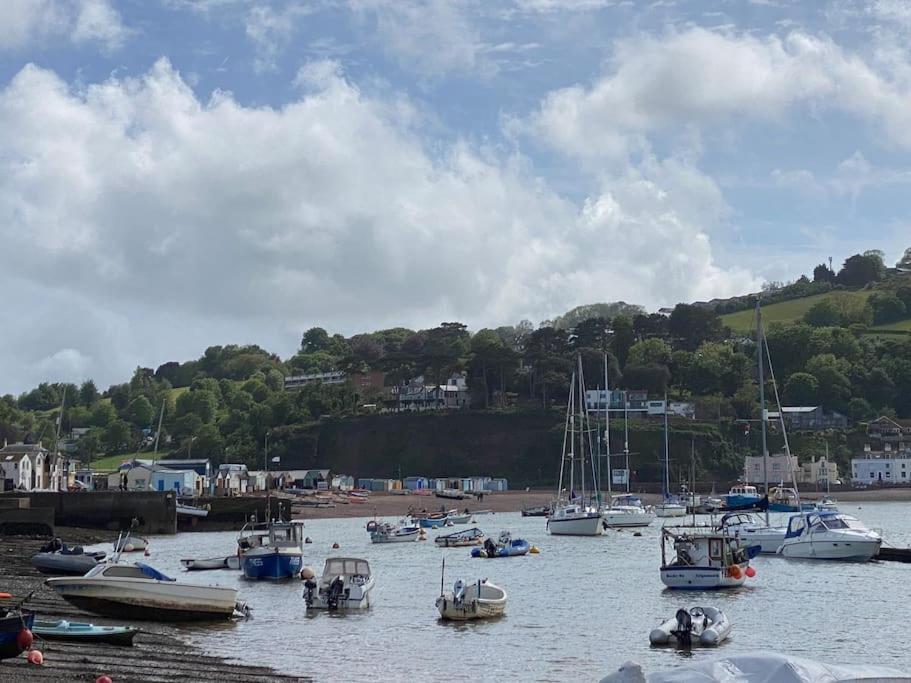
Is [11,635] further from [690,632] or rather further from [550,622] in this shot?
[550,622]

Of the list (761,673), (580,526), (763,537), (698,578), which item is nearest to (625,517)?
(580,526)

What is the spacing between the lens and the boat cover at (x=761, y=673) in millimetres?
17703

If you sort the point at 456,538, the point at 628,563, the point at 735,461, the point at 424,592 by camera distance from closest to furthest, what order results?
the point at 424,592, the point at 628,563, the point at 456,538, the point at 735,461

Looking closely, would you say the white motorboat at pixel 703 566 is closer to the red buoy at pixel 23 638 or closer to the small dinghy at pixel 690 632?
the small dinghy at pixel 690 632

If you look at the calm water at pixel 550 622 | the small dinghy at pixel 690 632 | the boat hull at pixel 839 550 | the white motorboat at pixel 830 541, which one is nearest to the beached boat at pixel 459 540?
the calm water at pixel 550 622

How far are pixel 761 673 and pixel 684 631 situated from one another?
1870cm

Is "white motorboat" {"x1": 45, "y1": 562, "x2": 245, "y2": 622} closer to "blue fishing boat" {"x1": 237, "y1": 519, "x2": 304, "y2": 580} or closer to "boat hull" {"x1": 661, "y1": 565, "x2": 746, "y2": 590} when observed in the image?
"blue fishing boat" {"x1": 237, "y1": 519, "x2": 304, "y2": 580}

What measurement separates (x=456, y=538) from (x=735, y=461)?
380 ft

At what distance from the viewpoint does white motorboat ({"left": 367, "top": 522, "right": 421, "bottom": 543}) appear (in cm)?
8944

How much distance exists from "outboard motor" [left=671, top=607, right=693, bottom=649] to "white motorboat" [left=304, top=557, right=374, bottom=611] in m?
13.6

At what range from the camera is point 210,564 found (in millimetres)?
62781

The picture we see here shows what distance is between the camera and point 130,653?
1202 inches

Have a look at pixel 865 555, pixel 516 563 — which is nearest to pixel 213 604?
pixel 516 563

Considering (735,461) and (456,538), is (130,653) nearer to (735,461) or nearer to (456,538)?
(456,538)
